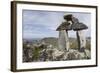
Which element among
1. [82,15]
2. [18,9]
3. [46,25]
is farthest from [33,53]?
[82,15]

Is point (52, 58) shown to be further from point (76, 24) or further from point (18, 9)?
point (18, 9)

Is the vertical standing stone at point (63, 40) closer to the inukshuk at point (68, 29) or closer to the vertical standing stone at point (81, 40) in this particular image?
the inukshuk at point (68, 29)

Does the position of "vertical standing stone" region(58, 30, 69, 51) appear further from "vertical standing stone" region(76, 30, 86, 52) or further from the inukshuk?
"vertical standing stone" region(76, 30, 86, 52)

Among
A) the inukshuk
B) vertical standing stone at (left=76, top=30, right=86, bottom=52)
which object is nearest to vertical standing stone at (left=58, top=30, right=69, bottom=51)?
the inukshuk

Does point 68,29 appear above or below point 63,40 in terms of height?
above

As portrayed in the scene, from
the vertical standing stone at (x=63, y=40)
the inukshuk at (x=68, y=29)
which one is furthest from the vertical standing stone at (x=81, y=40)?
the vertical standing stone at (x=63, y=40)
